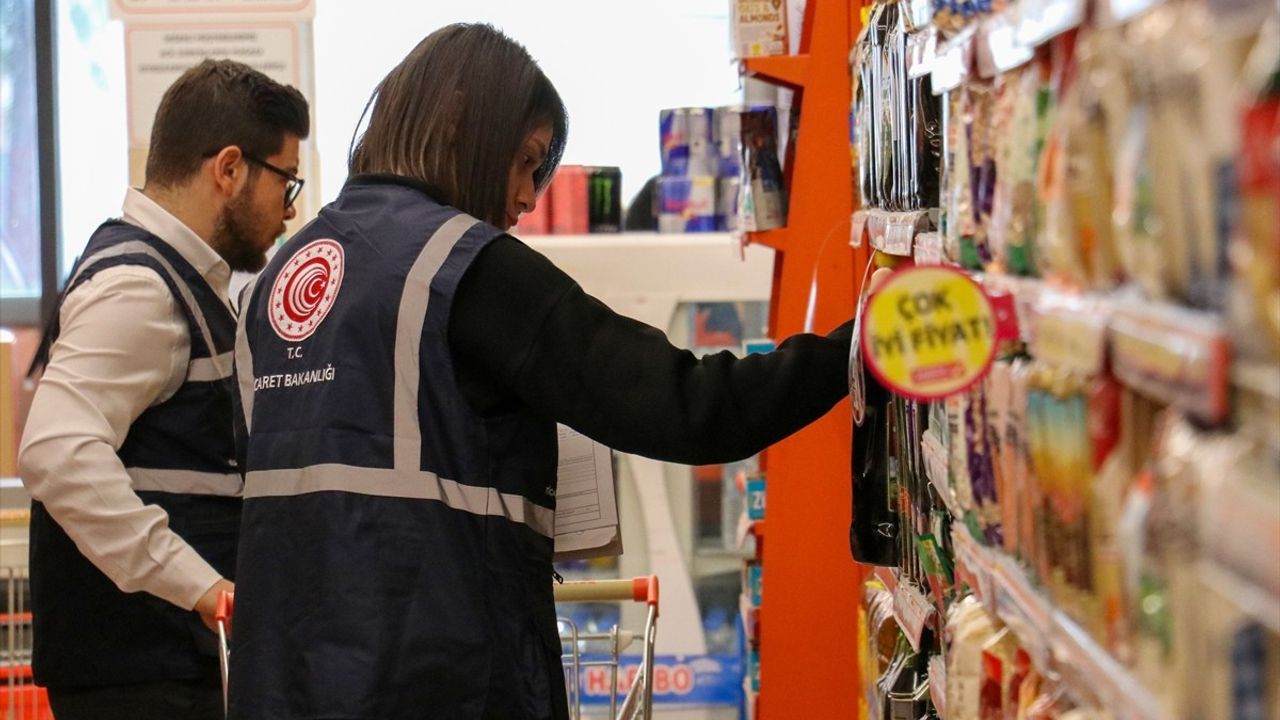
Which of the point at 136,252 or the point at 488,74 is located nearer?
the point at 488,74

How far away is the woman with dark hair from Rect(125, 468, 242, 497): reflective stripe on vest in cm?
64

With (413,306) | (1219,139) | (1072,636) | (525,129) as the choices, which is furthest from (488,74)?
(1219,139)

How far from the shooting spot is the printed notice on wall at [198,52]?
440 centimetres

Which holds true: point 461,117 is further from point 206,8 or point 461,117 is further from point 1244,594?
point 206,8

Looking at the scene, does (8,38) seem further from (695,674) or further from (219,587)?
(219,587)

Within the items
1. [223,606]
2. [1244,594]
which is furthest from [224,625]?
[1244,594]

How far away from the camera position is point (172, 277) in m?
2.43

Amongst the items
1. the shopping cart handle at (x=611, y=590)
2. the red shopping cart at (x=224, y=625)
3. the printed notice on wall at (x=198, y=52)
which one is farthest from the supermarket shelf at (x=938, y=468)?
the printed notice on wall at (x=198, y=52)

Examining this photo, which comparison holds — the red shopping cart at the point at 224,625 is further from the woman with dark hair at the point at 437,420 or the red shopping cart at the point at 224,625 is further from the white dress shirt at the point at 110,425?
the woman with dark hair at the point at 437,420

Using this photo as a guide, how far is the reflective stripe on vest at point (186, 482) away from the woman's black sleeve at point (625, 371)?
0.95m

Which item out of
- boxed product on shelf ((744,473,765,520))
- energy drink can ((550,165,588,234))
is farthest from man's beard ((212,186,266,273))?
energy drink can ((550,165,588,234))

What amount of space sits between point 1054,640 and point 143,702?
1.81m

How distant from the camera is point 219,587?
2.29 m

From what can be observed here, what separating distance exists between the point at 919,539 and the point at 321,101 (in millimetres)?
→ 4413
